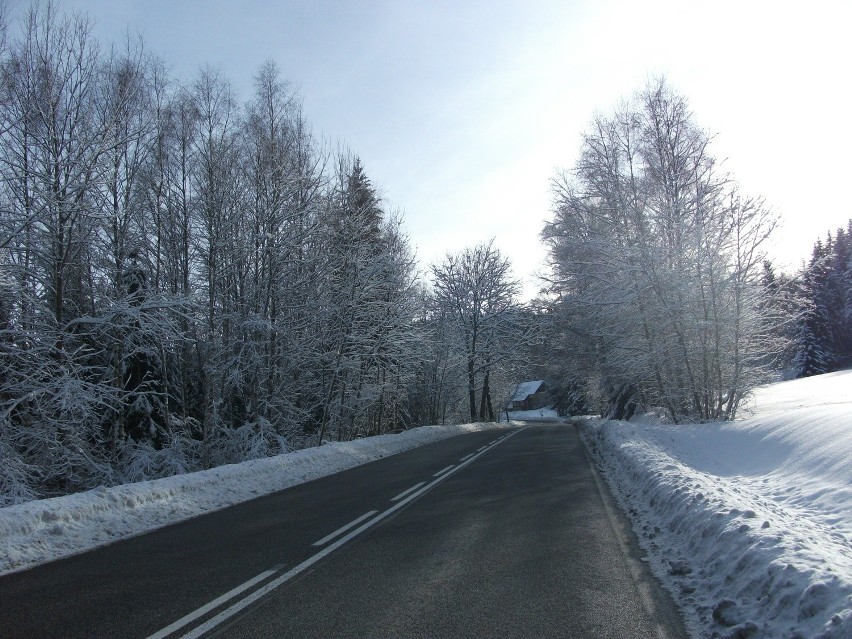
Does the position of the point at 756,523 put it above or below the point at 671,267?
below

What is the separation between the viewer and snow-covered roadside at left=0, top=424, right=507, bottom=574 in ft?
22.7

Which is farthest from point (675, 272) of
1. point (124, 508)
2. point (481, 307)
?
point (481, 307)

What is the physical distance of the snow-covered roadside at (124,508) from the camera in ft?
22.7

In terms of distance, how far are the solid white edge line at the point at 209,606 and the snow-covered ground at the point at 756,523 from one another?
11.9 ft

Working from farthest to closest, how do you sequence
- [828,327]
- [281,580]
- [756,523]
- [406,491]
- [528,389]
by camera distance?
[528,389] → [828,327] → [406,491] → [756,523] → [281,580]

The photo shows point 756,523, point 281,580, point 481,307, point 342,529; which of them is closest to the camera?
point 281,580

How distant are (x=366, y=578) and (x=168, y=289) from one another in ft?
58.1

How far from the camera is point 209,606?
475 cm

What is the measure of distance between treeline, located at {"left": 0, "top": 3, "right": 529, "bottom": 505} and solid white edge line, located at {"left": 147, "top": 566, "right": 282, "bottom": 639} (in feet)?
28.8

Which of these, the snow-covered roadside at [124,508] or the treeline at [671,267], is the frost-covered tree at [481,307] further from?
the snow-covered roadside at [124,508]

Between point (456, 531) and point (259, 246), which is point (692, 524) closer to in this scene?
point (456, 531)

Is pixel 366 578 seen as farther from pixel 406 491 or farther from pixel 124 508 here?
pixel 406 491

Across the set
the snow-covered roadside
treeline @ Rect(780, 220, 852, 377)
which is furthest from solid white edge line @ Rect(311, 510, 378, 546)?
treeline @ Rect(780, 220, 852, 377)

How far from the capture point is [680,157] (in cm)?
1964
